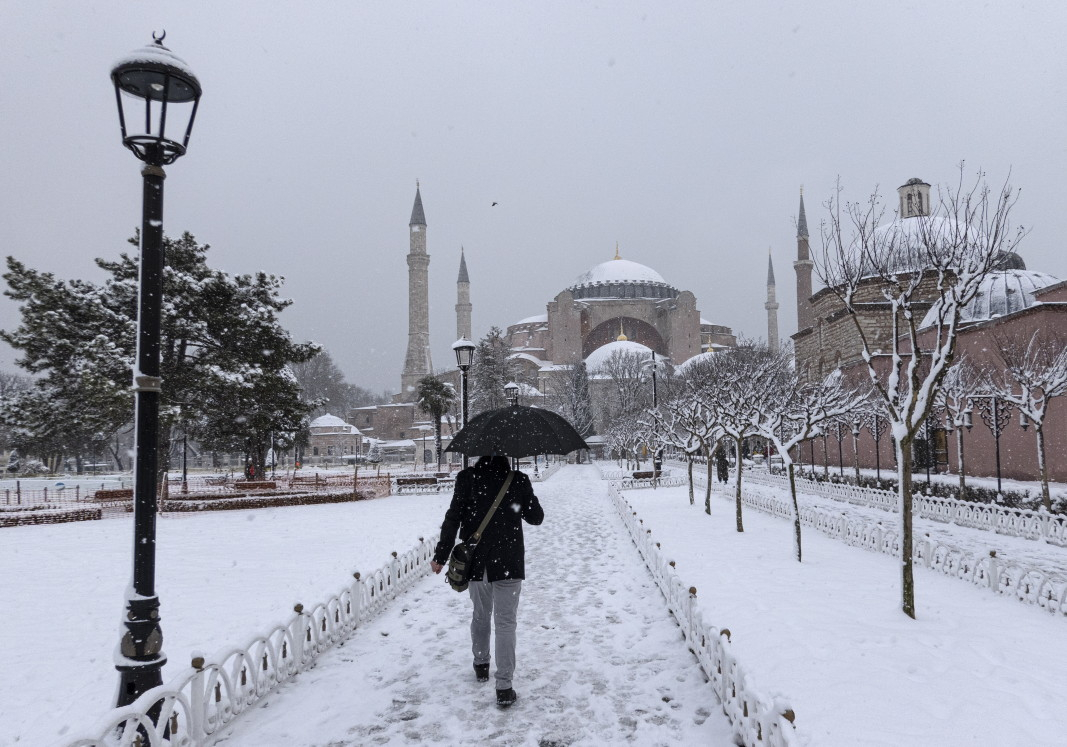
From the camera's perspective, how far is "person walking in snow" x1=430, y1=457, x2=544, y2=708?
435cm

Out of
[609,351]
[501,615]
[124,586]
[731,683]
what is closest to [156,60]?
[501,615]

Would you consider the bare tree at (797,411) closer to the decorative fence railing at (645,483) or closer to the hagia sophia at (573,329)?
the decorative fence railing at (645,483)

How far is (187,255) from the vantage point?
2039cm

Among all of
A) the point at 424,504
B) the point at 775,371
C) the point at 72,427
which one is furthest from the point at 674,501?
the point at 72,427

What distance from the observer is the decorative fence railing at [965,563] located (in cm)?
684

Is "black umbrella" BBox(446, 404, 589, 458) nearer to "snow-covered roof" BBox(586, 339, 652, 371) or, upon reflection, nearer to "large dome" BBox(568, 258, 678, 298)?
"snow-covered roof" BBox(586, 339, 652, 371)

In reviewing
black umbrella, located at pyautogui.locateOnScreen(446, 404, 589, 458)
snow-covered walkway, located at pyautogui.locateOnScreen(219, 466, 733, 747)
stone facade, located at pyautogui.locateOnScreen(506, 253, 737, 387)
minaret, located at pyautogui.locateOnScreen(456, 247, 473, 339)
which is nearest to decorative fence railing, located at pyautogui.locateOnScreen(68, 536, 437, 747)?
snow-covered walkway, located at pyautogui.locateOnScreen(219, 466, 733, 747)

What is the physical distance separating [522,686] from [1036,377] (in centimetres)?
1843

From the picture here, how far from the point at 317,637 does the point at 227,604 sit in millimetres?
2764

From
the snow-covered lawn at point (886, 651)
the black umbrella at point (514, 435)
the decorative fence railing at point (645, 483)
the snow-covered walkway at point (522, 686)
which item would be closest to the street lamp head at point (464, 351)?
the snow-covered lawn at point (886, 651)

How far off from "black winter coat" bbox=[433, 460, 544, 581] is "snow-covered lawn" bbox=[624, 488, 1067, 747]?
1.76 metres

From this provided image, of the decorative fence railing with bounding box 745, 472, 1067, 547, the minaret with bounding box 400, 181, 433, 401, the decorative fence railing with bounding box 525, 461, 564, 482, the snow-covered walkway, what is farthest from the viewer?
the minaret with bounding box 400, 181, 433, 401

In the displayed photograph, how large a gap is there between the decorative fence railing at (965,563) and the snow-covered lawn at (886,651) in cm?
18

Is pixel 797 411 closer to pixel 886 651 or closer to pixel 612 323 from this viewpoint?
pixel 886 651
